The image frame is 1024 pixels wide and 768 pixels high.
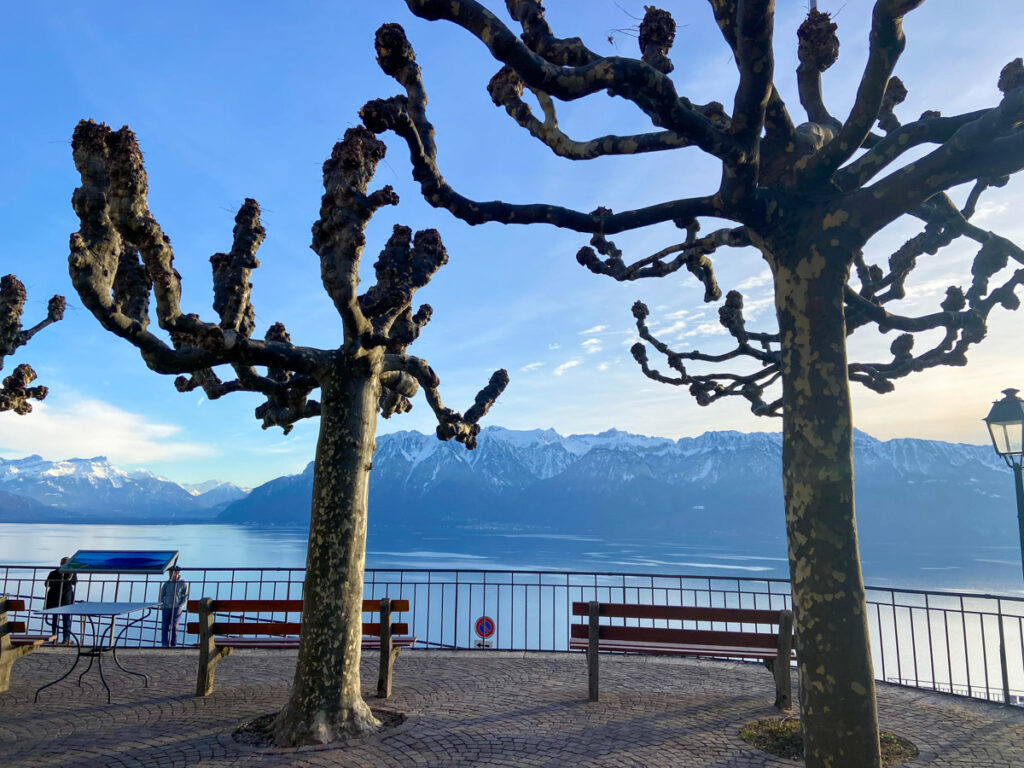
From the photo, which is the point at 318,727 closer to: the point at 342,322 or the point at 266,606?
the point at 266,606

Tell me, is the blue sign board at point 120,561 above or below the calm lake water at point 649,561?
above

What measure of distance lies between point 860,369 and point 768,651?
4965mm

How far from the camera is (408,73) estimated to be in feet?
18.2

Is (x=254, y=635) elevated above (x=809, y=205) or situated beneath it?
situated beneath

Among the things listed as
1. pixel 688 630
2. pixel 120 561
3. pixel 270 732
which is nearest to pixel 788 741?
pixel 688 630

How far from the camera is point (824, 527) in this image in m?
3.71

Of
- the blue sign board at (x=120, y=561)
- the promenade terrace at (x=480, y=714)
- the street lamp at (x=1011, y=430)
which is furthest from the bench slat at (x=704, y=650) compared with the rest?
the blue sign board at (x=120, y=561)

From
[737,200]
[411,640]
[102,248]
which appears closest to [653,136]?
[737,200]

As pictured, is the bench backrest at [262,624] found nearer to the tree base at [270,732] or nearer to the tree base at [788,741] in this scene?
the tree base at [270,732]

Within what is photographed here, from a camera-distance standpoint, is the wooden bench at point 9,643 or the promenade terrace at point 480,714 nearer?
the promenade terrace at point 480,714

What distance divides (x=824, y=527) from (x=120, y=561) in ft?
41.0

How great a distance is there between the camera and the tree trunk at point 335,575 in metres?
6.43

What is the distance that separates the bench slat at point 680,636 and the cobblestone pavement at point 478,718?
717 millimetres

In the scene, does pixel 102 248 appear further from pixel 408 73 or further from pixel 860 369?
pixel 860 369
